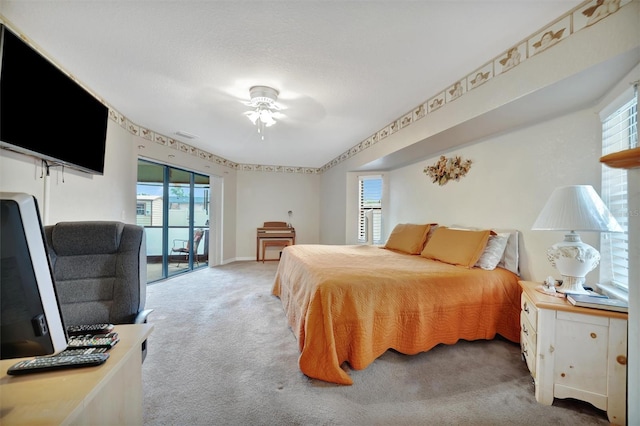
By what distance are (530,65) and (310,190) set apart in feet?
16.7

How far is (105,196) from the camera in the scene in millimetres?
2846

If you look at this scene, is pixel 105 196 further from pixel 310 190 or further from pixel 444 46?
pixel 310 190

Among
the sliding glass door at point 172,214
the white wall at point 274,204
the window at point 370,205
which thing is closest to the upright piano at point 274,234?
the white wall at point 274,204

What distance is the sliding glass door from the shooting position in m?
4.42

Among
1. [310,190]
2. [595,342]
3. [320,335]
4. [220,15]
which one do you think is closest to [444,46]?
[220,15]

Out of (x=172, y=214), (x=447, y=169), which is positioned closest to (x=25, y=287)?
(x=447, y=169)

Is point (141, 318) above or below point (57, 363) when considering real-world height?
below

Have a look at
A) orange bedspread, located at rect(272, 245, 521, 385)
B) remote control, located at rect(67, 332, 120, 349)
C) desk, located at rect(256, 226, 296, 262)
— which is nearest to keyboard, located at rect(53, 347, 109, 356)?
remote control, located at rect(67, 332, 120, 349)

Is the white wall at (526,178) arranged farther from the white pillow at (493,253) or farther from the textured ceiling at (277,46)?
the textured ceiling at (277,46)

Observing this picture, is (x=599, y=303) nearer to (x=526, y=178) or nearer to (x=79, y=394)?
(x=526, y=178)

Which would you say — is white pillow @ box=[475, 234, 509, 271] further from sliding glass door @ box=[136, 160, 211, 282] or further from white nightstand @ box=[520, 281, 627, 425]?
sliding glass door @ box=[136, 160, 211, 282]

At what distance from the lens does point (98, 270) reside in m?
1.49

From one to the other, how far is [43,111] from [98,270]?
1.20 metres

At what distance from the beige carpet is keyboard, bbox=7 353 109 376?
37.2 inches
